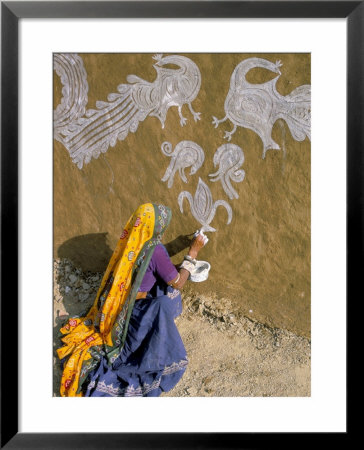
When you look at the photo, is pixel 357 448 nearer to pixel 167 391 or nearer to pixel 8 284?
pixel 167 391

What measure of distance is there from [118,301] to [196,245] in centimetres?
57

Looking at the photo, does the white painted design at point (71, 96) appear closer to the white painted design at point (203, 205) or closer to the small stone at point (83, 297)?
the white painted design at point (203, 205)

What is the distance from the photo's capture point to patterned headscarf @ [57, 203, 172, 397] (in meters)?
2.12

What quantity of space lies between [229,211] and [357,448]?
1.36 m

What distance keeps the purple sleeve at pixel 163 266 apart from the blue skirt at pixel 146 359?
0.39 ft

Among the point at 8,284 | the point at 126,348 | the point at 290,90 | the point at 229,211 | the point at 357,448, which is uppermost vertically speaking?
the point at 290,90

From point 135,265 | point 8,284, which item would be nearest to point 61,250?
point 135,265

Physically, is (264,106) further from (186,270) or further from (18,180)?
(18,180)

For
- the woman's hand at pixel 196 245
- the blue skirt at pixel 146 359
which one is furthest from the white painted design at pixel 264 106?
the blue skirt at pixel 146 359

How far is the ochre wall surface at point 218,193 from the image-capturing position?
2.23 metres

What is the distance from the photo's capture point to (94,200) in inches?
99.3

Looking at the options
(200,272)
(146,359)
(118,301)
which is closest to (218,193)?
(200,272)

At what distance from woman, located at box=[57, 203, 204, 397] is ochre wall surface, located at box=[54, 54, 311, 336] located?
0.33 m

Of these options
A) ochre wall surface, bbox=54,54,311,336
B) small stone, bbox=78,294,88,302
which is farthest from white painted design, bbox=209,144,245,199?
small stone, bbox=78,294,88,302
